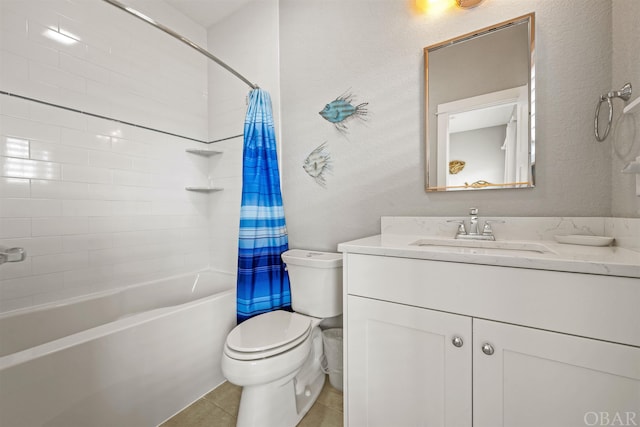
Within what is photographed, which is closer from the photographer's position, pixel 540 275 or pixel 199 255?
pixel 540 275

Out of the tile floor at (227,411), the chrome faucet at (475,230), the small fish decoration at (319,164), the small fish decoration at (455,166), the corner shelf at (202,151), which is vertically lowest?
the tile floor at (227,411)

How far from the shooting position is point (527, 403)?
70cm

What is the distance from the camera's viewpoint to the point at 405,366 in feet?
2.88

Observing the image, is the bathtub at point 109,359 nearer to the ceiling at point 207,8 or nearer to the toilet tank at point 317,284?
the toilet tank at point 317,284

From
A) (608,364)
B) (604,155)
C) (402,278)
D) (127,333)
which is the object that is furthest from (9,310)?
(604,155)

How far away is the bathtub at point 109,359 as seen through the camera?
34.2 inches

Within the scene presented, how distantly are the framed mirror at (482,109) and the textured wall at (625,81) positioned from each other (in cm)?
24

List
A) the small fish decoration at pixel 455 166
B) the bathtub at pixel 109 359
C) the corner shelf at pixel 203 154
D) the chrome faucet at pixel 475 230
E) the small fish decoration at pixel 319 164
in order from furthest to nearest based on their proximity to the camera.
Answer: the corner shelf at pixel 203 154, the small fish decoration at pixel 319 164, the small fish decoration at pixel 455 166, the chrome faucet at pixel 475 230, the bathtub at pixel 109 359

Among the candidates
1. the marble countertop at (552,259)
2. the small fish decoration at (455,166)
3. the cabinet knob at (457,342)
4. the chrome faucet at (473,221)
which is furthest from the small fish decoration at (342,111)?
the cabinet knob at (457,342)

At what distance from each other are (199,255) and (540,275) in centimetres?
230

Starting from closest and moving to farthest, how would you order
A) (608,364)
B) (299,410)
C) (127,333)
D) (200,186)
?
1. (608,364)
2. (127,333)
3. (299,410)
4. (200,186)

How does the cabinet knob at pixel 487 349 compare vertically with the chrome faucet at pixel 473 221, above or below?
below

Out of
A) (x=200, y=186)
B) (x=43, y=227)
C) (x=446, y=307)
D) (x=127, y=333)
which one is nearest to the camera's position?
(x=446, y=307)

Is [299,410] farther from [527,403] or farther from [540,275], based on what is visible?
[540,275]
